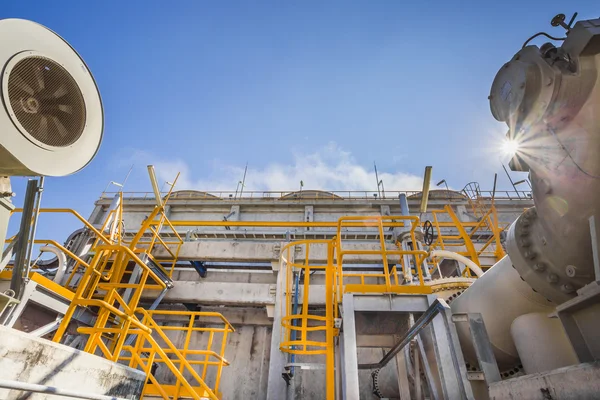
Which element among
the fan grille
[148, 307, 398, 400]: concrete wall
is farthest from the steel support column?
[148, 307, 398, 400]: concrete wall

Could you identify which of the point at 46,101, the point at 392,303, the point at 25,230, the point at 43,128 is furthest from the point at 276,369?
the point at 46,101

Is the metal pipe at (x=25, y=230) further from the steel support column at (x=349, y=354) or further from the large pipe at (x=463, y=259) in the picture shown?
the large pipe at (x=463, y=259)

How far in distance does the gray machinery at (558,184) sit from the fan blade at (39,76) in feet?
9.81

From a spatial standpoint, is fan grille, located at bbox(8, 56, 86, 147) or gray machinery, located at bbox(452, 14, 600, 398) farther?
fan grille, located at bbox(8, 56, 86, 147)

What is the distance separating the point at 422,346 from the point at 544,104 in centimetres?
332

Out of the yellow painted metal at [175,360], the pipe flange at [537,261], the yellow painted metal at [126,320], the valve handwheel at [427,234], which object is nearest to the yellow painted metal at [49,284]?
the yellow painted metal at [126,320]

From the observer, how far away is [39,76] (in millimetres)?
1921

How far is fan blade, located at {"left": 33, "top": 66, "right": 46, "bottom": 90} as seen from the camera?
1882 mm

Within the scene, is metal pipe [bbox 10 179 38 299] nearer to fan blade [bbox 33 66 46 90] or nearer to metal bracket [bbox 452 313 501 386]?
fan blade [bbox 33 66 46 90]

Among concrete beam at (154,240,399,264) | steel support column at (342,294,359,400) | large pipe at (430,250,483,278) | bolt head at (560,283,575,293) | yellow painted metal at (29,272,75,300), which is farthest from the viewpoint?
concrete beam at (154,240,399,264)

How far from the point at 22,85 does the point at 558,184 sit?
129 inches

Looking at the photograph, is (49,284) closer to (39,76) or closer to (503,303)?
(39,76)

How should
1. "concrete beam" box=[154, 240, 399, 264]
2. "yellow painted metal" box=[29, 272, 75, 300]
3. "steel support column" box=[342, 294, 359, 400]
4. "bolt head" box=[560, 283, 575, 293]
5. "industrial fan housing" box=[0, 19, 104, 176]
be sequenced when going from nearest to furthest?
"industrial fan housing" box=[0, 19, 104, 176] → "bolt head" box=[560, 283, 575, 293] → "steel support column" box=[342, 294, 359, 400] → "yellow painted metal" box=[29, 272, 75, 300] → "concrete beam" box=[154, 240, 399, 264]

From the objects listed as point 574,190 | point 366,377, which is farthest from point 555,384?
point 366,377
